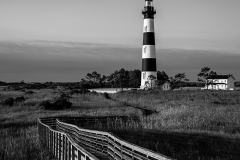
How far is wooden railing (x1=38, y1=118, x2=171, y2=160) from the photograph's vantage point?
21.3ft

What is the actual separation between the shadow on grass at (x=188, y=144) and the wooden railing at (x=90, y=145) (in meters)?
2.48

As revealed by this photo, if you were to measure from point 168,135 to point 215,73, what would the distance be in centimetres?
8087

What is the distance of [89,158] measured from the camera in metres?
7.17

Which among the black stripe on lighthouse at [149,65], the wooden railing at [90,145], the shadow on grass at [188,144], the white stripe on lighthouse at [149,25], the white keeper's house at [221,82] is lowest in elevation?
the shadow on grass at [188,144]

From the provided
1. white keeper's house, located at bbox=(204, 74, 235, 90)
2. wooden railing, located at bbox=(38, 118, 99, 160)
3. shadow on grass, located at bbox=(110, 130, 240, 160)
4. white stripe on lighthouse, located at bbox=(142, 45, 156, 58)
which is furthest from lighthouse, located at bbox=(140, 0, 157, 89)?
wooden railing, located at bbox=(38, 118, 99, 160)

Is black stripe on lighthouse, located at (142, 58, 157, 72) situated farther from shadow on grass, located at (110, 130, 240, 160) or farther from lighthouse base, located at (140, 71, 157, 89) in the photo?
shadow on grass, located at (110, 130, 240, 160)

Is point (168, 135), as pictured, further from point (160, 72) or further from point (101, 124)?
point (160, 72)

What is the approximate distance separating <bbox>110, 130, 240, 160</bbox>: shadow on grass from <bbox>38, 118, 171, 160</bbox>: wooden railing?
248cm

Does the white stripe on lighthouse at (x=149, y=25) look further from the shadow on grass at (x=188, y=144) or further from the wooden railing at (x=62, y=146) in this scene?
the wooden railing at (x=62, y=146)

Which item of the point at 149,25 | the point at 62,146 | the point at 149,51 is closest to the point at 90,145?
the point at 62,146

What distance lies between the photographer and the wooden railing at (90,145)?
256 inches

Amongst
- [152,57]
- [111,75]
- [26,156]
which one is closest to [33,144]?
[26,156]

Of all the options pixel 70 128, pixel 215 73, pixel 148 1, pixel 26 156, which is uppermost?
pixel 148 1

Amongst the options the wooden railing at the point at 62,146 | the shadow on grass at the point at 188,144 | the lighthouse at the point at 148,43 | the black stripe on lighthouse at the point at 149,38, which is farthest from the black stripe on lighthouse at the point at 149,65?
the wooden railing at the point at 62,146
